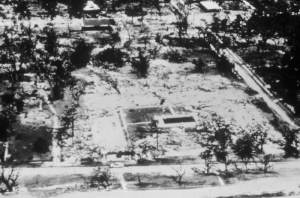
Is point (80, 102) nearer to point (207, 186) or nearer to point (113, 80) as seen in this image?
point (113, 80)

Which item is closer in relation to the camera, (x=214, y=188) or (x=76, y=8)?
(x=214, y=188)

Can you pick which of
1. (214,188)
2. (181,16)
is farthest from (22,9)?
(214,188)

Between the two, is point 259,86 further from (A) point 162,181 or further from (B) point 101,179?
(B) point 101,179

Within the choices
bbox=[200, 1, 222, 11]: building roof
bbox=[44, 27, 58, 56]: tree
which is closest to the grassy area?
bbox=[44, 27, 58, 56]: tree

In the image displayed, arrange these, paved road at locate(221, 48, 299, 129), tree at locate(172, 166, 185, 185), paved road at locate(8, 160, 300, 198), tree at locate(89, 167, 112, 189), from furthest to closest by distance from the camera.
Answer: paved road at locate(221, 48, 299, 129)
tree at locate(172, 166, 185, 185)
tree at locate(89, 167, 112, 189)
paved road at locate(8, 160, 300, 198)

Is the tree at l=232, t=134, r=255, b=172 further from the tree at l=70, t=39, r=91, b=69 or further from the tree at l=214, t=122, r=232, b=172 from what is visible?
the tree at l=70, t=39, r=91, b=69

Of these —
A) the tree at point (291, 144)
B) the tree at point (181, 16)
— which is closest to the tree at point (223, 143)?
the tree at point (291, 144)
